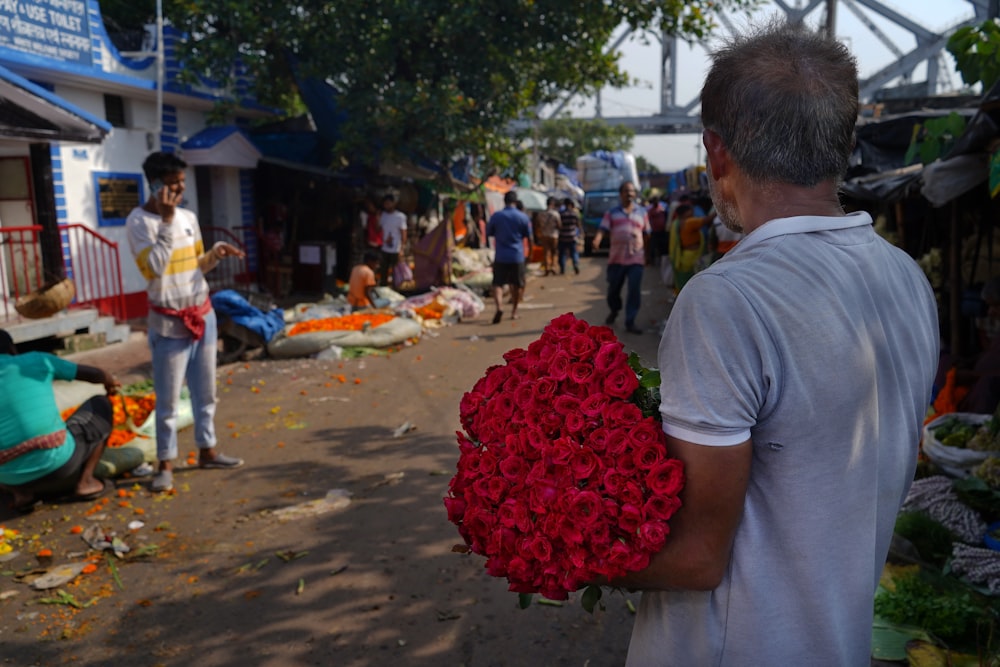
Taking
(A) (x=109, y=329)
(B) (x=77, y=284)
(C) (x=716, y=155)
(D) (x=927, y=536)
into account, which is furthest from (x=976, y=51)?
(B) (x=77, y=284)

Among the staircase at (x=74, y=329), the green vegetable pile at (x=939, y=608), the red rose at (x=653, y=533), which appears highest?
the red rose at (x=653, y=533)

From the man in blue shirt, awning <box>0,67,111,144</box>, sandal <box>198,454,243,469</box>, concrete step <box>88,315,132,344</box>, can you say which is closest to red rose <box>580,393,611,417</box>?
sandal <box>198,454,243,469</box>

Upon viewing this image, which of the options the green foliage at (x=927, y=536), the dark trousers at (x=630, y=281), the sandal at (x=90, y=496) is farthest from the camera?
the dark trousers at (x=630, y=281)

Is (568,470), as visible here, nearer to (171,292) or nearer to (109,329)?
(171,292)

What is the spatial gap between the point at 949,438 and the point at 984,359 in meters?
0.65

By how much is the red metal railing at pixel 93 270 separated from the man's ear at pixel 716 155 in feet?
35.9

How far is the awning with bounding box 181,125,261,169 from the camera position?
46.0 ft

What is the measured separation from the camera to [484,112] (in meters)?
15.5

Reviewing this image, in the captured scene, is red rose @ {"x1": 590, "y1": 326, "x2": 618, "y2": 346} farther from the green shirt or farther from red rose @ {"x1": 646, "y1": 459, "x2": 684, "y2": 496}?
the green shirt

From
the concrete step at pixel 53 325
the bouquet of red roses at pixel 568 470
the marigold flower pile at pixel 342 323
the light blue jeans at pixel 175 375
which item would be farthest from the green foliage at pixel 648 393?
the marigold flower pile at pixel 342 323

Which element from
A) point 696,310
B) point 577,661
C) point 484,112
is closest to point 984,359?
point 577,661

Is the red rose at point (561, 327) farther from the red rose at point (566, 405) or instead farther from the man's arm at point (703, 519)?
the man's arm at point (703, 519)

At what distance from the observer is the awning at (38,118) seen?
7.76 meters

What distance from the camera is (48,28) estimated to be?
10.8 m
